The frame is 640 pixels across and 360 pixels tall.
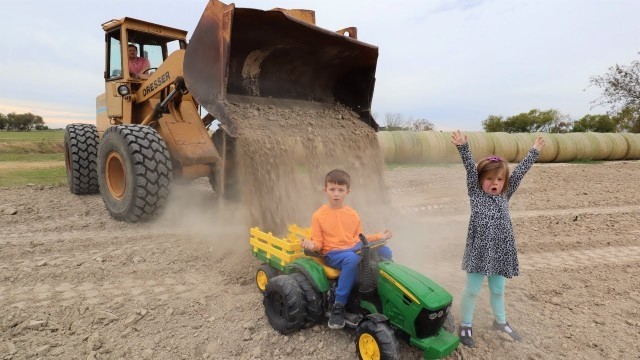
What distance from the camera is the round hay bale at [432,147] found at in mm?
16547

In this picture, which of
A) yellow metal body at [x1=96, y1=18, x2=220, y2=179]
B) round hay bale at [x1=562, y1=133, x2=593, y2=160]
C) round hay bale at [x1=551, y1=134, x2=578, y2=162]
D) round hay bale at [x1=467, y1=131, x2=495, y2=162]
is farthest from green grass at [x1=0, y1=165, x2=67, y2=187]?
round hay bale at [x1=562, y1=133, x2=593, y2=160]

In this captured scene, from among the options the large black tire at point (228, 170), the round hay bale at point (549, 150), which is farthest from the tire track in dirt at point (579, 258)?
the round hay bale at point (549, 150)

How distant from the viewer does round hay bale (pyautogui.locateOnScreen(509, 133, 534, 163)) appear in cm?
1859

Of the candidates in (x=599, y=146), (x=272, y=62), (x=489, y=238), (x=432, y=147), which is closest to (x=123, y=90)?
(x=272, y=62)

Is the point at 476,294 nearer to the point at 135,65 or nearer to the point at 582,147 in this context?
the point at 135,65

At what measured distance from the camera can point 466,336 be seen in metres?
3.16

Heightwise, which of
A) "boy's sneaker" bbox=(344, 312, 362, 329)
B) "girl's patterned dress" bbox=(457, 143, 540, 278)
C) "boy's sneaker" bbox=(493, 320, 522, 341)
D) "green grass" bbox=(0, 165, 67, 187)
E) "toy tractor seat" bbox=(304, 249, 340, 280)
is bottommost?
"boy's sneaker" bbox=(493, 320, 522, 341)

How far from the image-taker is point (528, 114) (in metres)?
42.0

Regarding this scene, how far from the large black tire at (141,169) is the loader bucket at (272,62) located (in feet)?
3.74

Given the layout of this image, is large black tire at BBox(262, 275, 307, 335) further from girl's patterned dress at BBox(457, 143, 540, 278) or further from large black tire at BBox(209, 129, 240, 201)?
large black tire at BBox(209, 129, 240, 201)

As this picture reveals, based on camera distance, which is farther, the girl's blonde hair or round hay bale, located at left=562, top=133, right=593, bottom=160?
round hay bale, located at left=562, top=133, right=593, bottom=160

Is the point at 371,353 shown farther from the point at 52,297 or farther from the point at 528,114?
the point at 528,114

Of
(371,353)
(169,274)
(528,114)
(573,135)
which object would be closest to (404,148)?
(573,135)

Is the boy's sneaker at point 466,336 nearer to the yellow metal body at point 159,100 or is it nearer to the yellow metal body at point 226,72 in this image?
the yellow metal body at point 226,72
